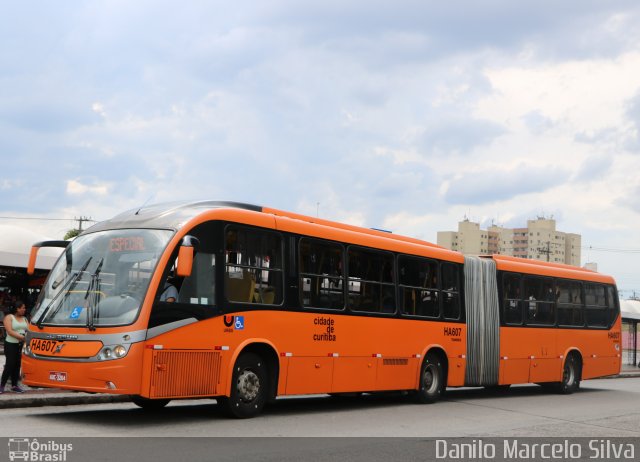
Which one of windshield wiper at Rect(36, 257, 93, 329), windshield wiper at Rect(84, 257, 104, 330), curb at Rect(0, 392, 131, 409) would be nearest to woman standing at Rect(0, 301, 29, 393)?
curb at Rect(0, 392, 131, 409)

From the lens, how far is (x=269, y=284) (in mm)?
13383

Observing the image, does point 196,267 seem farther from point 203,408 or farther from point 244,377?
point 203,408

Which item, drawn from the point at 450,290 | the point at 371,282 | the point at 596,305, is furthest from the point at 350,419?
the point at 596,305

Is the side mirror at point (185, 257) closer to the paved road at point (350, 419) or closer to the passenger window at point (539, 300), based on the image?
the paved road at point (350, 419)

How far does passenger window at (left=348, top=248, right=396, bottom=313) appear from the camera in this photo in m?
15.3

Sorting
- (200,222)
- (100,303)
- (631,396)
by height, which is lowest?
(631,396)

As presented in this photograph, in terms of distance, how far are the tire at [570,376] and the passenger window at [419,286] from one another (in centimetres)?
610

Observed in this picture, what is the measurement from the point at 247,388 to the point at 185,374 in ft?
4.30

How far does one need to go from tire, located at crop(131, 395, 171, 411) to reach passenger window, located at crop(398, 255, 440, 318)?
5.17m

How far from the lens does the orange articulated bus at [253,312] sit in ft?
37.6

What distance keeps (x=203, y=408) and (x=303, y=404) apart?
2.31 m

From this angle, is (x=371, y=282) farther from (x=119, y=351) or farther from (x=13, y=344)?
(x=13, y=344)

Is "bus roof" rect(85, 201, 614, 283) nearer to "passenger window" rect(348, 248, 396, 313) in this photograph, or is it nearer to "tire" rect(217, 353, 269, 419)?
"passenger window" rect(348, 248, 396, 313)

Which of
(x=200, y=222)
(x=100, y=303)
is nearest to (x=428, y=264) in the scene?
(x=200, y=222)
